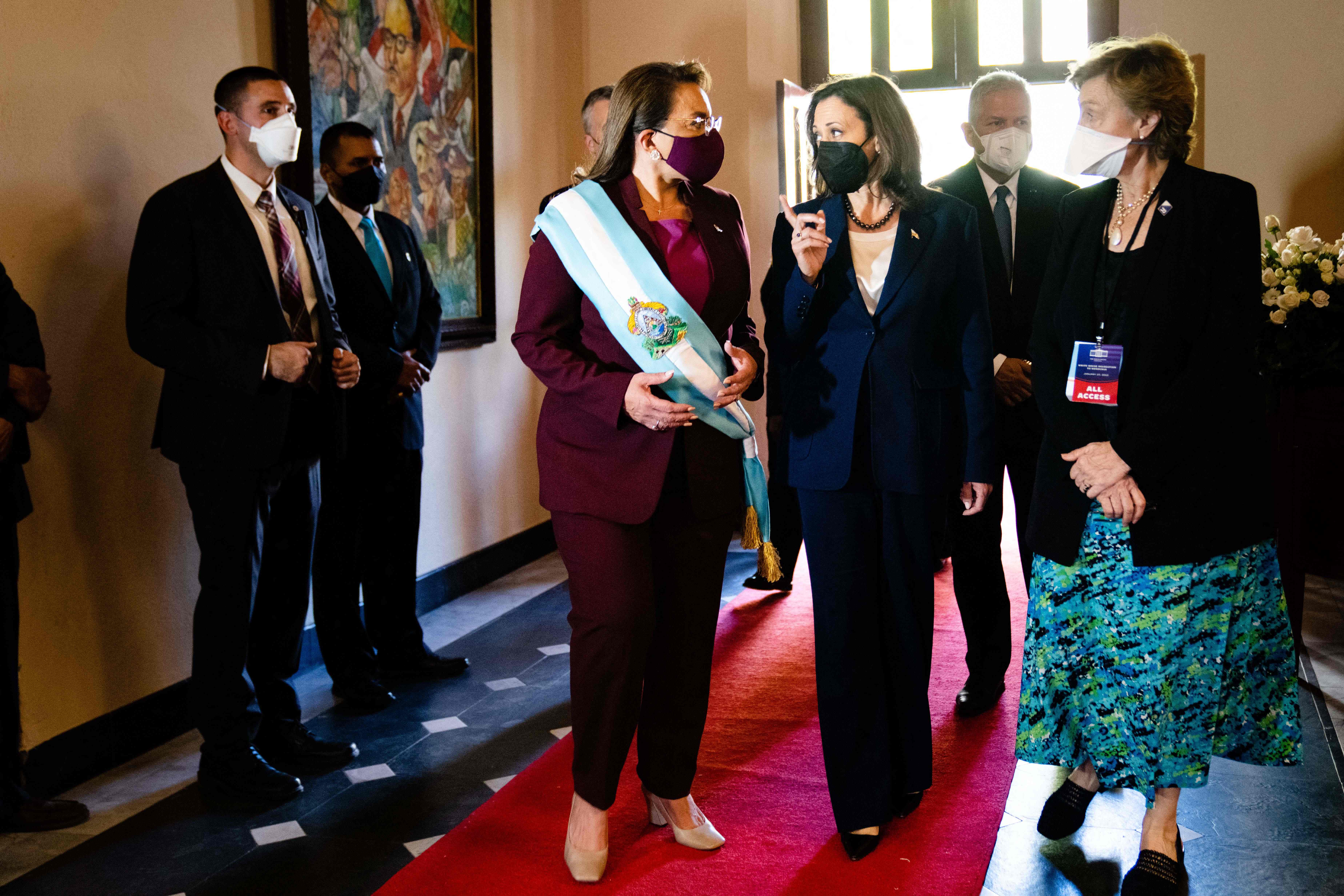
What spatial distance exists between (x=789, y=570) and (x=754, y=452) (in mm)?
2706

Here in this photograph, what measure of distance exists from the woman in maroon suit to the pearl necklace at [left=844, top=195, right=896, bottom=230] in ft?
0.81

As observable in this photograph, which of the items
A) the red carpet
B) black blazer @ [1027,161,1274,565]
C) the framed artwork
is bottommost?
the red carpet

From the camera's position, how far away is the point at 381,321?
150 inches

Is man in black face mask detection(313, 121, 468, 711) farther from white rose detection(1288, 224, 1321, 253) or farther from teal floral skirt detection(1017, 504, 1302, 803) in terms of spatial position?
white rose detection(1288, 224, 1321, 253)

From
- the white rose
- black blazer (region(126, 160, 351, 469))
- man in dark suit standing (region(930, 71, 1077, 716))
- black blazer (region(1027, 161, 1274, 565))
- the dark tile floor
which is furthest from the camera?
the white rose

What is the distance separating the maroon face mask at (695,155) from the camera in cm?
226

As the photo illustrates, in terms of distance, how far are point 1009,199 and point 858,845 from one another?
1.93 m

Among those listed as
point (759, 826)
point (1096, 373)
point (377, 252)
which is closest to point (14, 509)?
point (377, 252)

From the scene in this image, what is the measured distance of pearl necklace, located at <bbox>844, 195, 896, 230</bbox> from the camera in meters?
2.49

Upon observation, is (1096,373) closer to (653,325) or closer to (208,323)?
(653,325)

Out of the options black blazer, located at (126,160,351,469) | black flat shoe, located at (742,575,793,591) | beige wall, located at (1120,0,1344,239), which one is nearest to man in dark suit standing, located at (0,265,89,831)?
black blazer, located at (126,160,351,469)

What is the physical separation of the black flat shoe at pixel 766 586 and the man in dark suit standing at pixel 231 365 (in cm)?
233

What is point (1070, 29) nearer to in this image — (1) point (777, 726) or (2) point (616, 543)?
(1) point (777, 726)

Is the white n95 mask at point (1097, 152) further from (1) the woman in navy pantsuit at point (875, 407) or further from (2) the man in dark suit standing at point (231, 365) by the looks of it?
(2) the man in dark suit standing at point (231, 365)
